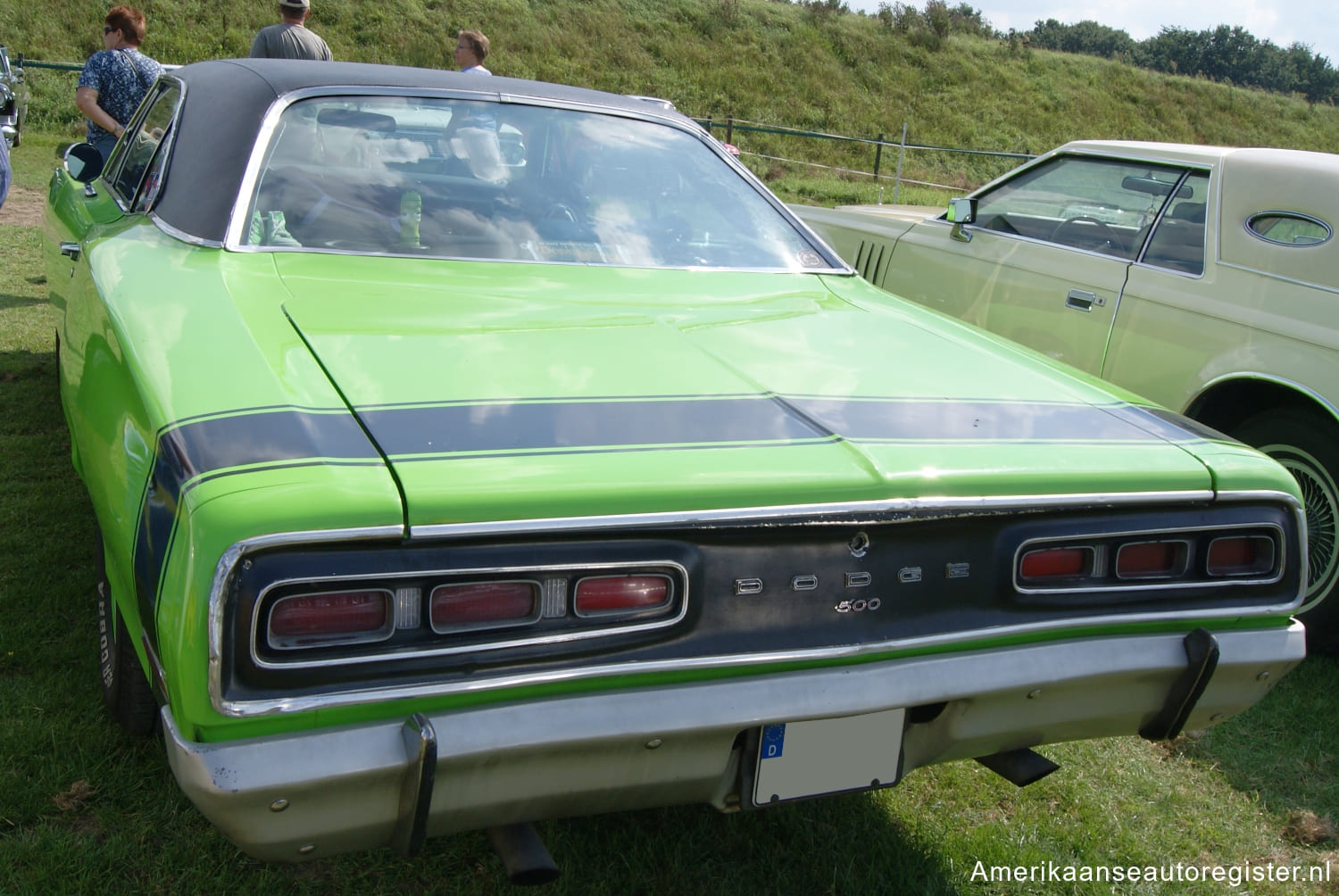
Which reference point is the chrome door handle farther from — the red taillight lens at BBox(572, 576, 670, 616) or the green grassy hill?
the green grassy hill

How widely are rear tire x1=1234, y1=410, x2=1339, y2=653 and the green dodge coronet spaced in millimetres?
1545

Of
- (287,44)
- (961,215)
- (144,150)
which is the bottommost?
(961,215)

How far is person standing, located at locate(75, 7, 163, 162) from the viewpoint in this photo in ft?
20.0

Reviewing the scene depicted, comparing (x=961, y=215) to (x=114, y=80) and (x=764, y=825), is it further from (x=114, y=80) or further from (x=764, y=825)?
(x=114, y=80)

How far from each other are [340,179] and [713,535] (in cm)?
156

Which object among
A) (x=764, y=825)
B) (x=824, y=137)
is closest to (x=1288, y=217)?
(x=764, y=825)

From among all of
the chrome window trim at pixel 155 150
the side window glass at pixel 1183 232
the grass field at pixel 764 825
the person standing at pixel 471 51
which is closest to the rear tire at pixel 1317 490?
the grass field at pixel 764 825

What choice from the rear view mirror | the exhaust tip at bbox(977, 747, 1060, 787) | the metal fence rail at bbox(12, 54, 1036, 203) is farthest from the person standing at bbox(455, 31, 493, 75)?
the metal fence rail at bbox(12, 54, 1036, 203)

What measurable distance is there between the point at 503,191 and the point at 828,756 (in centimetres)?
171

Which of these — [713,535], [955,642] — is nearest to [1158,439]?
[955,642]

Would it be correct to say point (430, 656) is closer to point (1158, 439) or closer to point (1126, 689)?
point (1126, 689)

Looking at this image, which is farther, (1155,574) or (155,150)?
(155,150)

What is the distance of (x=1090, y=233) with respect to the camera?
14.6ft

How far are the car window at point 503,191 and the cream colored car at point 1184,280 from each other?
1591 mm
